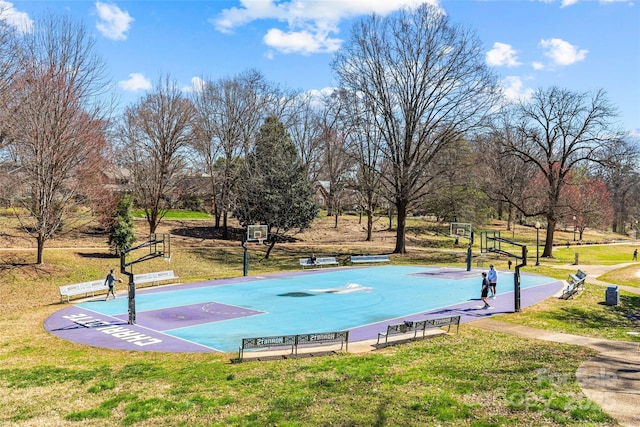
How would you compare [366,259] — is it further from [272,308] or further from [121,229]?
[121,229]

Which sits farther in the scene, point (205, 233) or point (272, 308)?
point (205, 233)

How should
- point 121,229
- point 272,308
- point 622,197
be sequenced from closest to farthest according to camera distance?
point 272,308, point 121,229, point 622,197

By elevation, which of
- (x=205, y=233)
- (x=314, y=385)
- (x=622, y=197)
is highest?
(x=622, y=197)

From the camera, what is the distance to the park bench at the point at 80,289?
84.1ft

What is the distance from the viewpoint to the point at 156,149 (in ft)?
153

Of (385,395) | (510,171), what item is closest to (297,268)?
(385,395)

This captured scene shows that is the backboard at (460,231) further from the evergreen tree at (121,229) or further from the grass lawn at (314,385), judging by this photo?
the evergreen tree at (121,229)

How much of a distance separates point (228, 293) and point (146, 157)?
2336 cm

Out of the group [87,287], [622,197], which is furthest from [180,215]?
[622,197]

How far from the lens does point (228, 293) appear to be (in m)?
28.8

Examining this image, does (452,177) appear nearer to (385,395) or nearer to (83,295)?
(83,295)

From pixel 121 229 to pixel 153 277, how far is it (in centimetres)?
730

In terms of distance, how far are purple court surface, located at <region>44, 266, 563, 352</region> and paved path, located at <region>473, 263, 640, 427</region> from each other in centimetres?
416

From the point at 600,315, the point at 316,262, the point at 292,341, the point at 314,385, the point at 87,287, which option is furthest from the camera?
the point at 316,262
